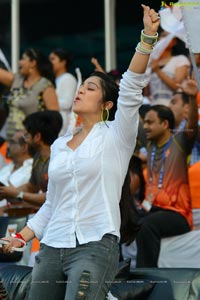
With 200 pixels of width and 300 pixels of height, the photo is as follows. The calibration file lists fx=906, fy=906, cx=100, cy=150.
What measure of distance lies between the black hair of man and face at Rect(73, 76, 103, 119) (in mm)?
2675

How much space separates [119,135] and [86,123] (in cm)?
31

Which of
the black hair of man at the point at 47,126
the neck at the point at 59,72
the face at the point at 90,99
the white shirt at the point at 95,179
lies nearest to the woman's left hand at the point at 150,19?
the white shirt at the point at 95,179

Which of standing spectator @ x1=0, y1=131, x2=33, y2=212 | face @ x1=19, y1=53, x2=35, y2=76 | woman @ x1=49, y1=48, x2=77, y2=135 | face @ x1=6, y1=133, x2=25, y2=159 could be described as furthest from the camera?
woman @ x1=49, y1=48, x2=77, y2=135

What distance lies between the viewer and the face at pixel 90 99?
17.6 ft

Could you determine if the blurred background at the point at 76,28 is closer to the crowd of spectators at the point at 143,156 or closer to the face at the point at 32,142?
the crowd of spectators at the point at 143,156

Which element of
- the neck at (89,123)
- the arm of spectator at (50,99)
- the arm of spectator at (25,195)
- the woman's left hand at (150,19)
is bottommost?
the arm of spectator at (25,195)

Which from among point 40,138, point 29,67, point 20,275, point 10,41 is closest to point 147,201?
point 40,138

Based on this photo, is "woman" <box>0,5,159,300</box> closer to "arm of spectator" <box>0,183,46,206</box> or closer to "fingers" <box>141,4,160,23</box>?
"fingers" <box>141,4,160,23</box>

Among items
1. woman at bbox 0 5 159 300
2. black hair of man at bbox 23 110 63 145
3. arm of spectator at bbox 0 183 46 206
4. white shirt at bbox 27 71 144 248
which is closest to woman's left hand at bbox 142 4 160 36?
woman at bbox 0 5 159 300

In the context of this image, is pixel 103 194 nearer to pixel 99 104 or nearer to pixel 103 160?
pixel 103 160

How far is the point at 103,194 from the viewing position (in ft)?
16.8

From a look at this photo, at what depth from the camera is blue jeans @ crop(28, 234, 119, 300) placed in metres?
4.91

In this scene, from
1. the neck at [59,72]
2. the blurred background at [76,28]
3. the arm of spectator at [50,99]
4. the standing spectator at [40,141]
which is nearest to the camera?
the standing spectator at [40,141]

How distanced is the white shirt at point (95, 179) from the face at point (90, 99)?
18 centimetres
